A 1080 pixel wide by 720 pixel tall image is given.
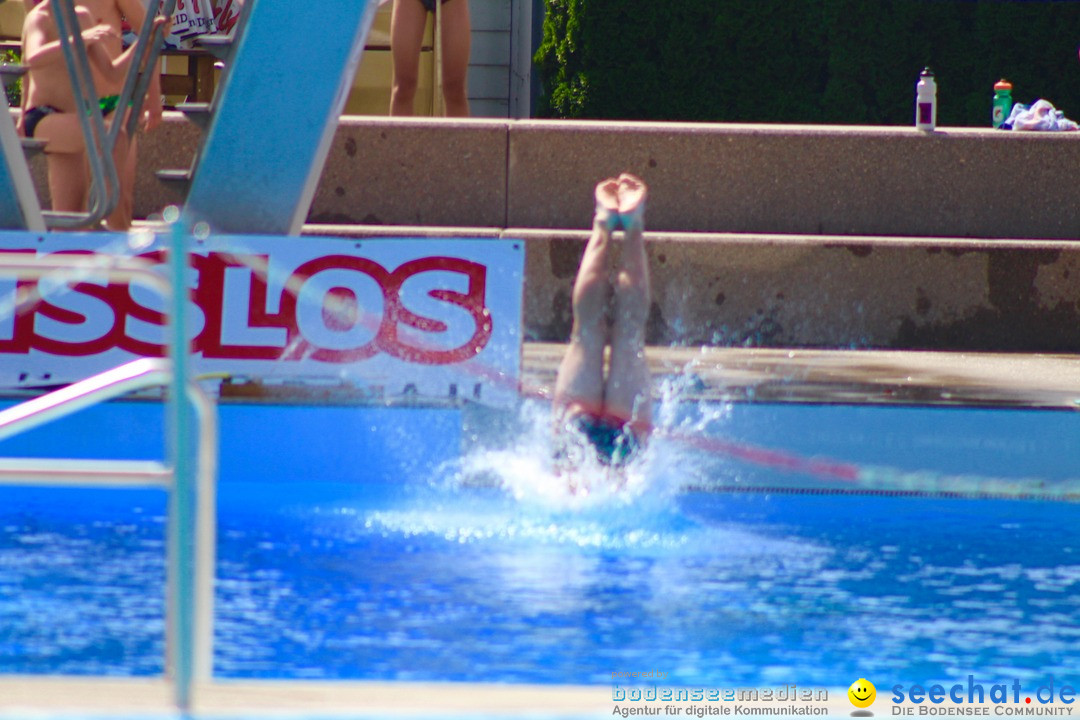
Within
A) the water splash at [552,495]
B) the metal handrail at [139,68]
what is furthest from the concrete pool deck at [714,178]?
the water splash at [552,495]

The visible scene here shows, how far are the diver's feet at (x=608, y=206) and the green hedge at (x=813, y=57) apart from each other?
23.0ft

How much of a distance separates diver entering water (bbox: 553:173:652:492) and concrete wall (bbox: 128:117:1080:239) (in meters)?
3.68

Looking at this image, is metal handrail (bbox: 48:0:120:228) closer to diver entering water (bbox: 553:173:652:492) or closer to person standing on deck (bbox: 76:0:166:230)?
person standing on deck (bbox: 76:0:166:230)

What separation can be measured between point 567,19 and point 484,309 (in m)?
7.23

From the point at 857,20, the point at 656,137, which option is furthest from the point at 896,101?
the point at 656,137

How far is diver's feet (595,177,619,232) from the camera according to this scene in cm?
536

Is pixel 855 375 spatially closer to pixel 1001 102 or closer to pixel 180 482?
pixel 1001 102

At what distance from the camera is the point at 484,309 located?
20.0ft

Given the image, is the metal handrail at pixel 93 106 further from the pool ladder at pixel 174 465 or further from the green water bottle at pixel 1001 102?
the green water bottle at pixel 1001 102

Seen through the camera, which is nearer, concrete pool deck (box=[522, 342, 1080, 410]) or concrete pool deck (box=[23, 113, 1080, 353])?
concrete pool deck (box=[522, 342, 1080, 410])

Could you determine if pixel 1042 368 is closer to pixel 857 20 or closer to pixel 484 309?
pixel 484 309

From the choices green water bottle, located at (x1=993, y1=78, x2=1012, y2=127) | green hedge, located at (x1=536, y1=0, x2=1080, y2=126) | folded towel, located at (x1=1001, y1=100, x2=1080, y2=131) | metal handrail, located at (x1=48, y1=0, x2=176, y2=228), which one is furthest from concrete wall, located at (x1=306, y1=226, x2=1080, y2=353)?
green hedge, located at (x1=536, y1=0, x2=1080, y2=126)

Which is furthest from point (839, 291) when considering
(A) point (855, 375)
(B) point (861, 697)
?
(B) point (861, 697)

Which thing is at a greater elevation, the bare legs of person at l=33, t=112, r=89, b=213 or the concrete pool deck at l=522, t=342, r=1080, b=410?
the bare legs of person at l=33, t=112, r=89, b=213
